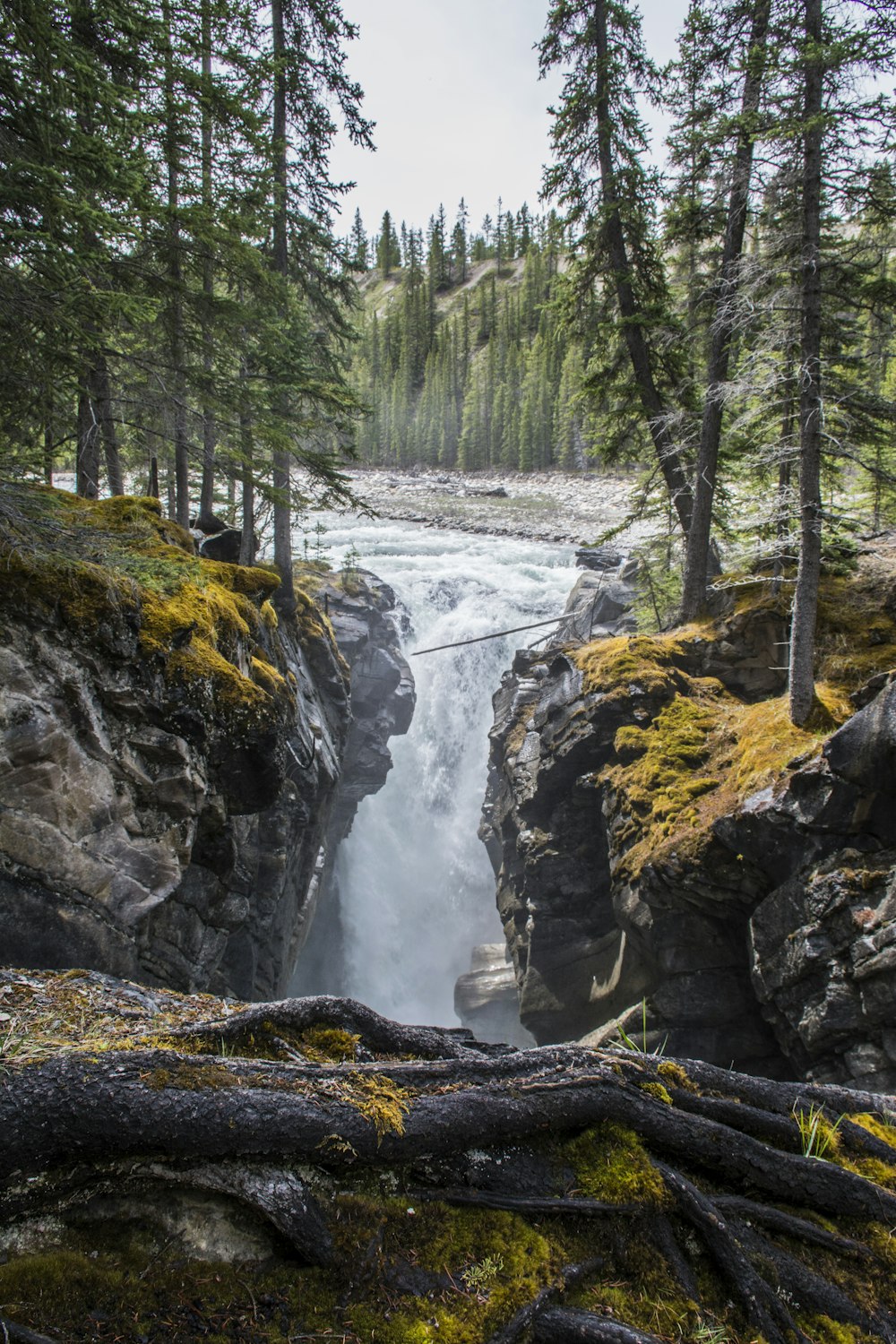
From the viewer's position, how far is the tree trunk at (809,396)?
9062 millimetres

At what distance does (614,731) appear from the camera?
45.0ft

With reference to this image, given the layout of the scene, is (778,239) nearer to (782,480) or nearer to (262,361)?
(782,480)

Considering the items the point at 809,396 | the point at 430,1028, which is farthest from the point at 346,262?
the point at 430,1028

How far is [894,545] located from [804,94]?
7906 millimetres

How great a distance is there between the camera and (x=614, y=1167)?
3.25 metres

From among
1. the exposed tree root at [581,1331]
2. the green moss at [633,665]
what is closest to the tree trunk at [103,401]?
the green moss at [633,665]

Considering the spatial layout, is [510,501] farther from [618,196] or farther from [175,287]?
[175,287]

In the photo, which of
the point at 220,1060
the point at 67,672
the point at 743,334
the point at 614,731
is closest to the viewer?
the point at 220,1060

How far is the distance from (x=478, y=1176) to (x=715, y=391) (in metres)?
11.9

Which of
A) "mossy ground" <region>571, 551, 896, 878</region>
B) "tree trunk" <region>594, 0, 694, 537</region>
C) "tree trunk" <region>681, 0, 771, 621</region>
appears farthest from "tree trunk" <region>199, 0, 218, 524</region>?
"mossy ground" <region>571, 551, 896, 878</region>

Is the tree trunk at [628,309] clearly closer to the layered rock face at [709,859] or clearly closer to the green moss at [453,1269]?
the layered rock face at [709,859]

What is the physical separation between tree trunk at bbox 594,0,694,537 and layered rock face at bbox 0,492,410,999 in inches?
425

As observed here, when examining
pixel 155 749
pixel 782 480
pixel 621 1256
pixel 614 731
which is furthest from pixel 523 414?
pixel 621 1256

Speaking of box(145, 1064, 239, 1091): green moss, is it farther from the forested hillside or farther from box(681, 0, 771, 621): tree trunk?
the forested hillside
